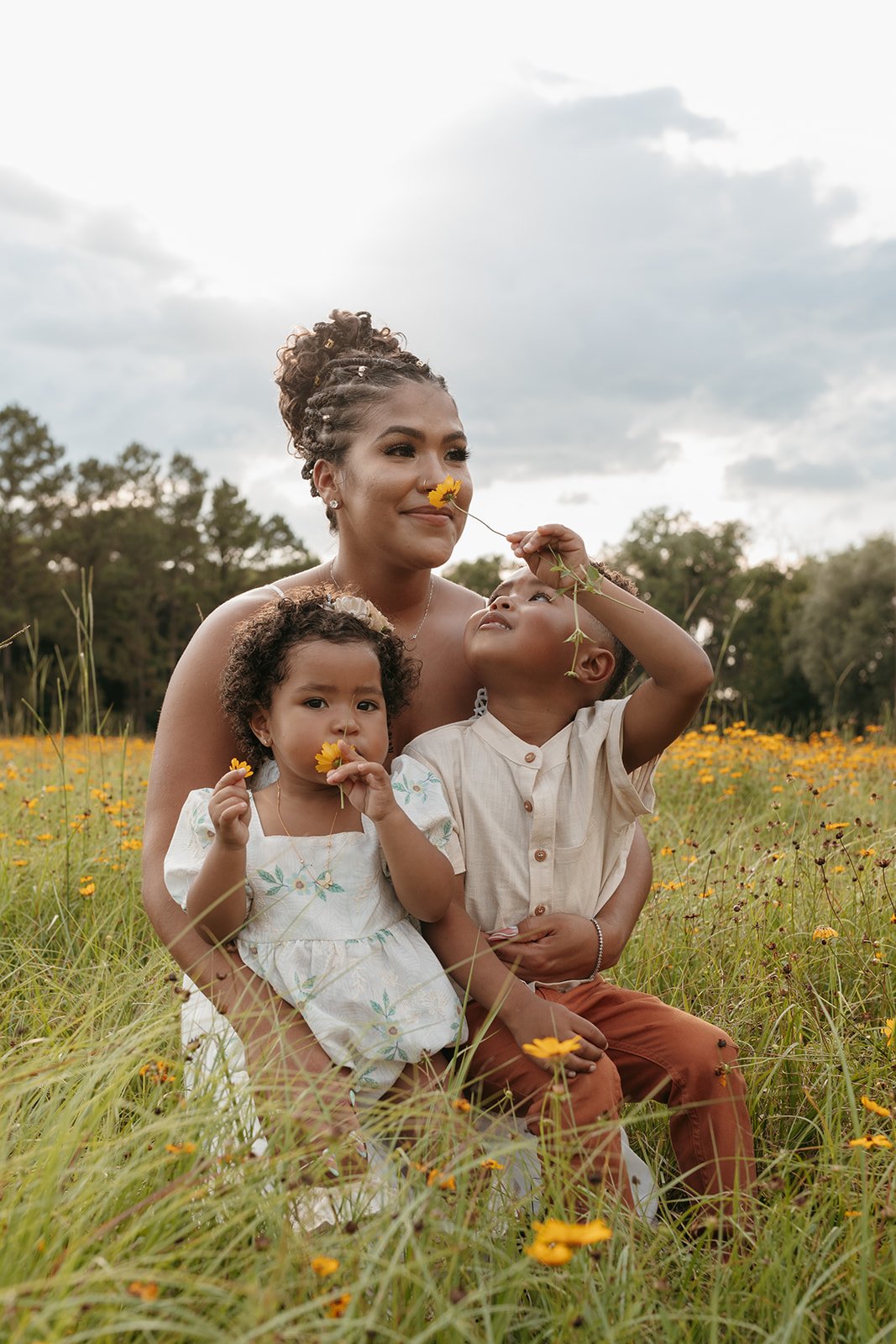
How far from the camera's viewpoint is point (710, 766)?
595cm

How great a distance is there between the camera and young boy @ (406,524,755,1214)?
226 cm

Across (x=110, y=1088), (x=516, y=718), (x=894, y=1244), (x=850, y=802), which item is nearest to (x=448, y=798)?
(x=516, y=718)

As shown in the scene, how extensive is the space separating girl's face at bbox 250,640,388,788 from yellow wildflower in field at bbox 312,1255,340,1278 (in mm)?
1117

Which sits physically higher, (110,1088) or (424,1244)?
(110,1088)

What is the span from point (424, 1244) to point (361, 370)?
88.1 inches

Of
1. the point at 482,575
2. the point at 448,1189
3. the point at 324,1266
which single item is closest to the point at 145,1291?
the point at 324,1266

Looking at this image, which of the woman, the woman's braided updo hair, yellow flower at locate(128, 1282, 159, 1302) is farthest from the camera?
the woman's braided updo hair

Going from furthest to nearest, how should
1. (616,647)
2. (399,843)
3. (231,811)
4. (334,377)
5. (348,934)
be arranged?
(334,377) < (616,647) < (348,934) < (399,843) < (231,811)

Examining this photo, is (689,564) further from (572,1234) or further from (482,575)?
(572,1234)

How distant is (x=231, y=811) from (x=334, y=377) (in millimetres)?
1496

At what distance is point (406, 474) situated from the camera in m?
2.73

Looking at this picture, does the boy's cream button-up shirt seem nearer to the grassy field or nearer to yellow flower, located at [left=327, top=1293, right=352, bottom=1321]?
the grassy field

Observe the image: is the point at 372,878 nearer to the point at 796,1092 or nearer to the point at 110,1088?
the point at 110,1088

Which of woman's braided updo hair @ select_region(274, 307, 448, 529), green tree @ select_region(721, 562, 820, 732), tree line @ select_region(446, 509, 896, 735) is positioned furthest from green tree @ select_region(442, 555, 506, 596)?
woman's braided updo hair @ select_region(274, 307, 448, 529)
